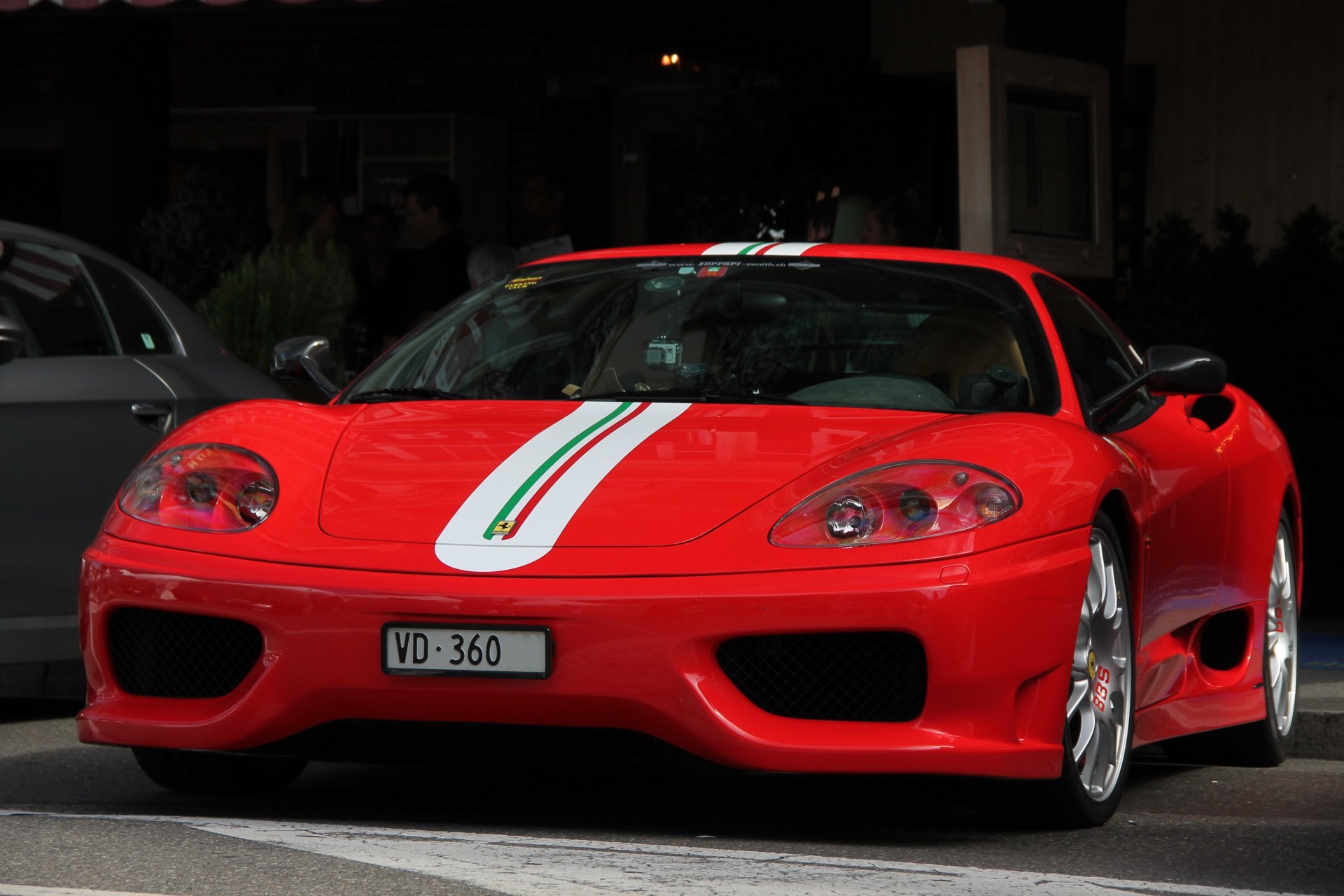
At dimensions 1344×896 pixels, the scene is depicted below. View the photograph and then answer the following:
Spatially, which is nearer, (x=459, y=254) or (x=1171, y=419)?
(x=1171, y=419)

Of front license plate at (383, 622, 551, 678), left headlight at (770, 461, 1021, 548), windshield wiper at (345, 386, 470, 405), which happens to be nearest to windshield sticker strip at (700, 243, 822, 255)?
windshield wiper at (345, 386, 470, 405)

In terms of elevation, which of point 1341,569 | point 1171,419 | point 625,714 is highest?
point 1171,419

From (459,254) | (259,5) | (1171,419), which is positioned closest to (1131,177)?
A: (459,254)

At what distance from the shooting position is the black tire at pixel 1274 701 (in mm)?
6359

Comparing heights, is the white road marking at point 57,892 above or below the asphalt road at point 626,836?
above

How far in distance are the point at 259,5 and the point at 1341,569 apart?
16.7 feet

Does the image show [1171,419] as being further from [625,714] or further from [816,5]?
[816,5]

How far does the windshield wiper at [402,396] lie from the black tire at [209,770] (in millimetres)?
834

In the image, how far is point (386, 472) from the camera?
16.1 ft

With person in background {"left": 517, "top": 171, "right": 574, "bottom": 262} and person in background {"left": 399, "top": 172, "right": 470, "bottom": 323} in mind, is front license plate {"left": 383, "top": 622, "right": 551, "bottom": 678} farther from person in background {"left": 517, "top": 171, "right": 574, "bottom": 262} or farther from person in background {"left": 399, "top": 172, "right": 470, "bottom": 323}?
person in background {"left": 517, "top": 171, "right": 574, "bottom": 262}

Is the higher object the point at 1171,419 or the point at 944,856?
the point at 1171,419

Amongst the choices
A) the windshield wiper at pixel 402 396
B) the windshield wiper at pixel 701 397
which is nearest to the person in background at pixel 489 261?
the windshield wiper at pixel 402 396

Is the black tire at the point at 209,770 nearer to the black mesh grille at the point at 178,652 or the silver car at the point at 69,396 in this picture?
the black mesh grille at the point at 178,652

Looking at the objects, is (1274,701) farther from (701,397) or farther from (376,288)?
(376,288)
